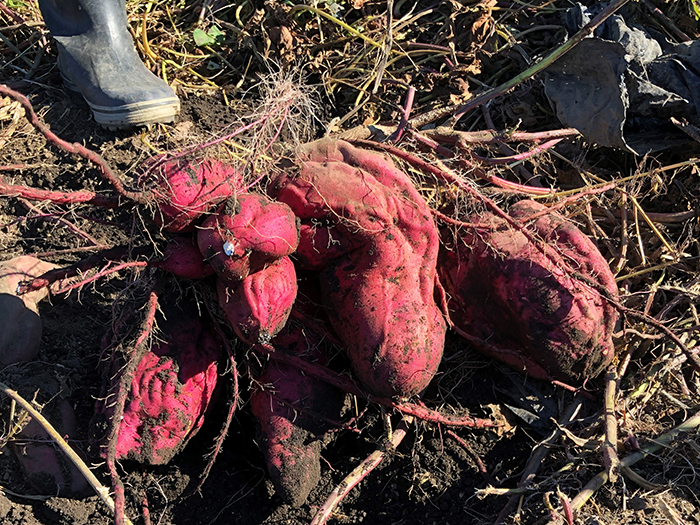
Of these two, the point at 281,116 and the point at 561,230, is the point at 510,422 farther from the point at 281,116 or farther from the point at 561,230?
the point at 281,116

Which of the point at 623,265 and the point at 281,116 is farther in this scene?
the point at 623,265

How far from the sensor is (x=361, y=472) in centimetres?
157

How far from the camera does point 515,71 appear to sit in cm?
240

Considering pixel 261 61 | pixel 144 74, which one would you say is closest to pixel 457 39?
pixel 261 61

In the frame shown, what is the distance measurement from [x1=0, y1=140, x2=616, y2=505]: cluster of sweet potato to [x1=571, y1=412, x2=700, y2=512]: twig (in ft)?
0.81

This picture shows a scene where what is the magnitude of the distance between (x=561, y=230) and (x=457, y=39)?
1051mm

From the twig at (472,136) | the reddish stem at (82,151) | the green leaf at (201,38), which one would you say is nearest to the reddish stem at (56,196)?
the reddish stem at (82,151)

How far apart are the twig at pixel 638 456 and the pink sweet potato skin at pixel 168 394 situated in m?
1.04

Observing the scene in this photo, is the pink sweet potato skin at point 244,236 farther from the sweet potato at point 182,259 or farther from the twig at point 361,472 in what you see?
the twig at point 361,472

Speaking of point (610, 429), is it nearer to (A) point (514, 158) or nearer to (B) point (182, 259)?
(A) point (514, 158)

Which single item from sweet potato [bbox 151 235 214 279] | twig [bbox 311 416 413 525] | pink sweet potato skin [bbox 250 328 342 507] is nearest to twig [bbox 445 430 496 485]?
twig [bbox 311 416 413 525]

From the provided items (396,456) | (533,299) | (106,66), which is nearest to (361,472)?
(396,456)

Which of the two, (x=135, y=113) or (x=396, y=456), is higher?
(x=135, y=113)

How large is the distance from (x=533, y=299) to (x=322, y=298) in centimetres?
59
